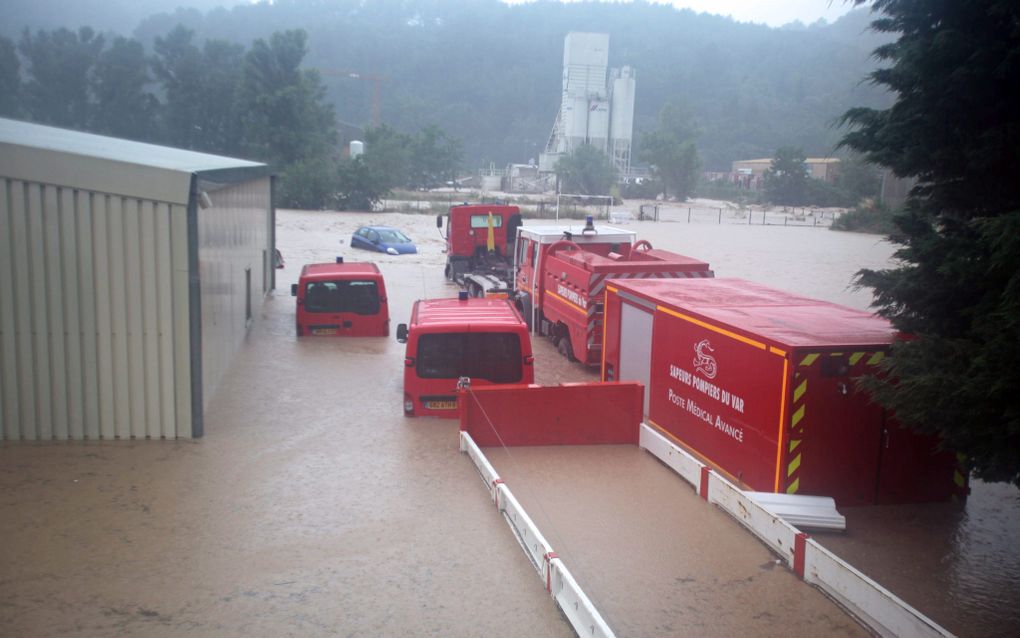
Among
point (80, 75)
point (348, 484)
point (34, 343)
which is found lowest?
point (348, 484)

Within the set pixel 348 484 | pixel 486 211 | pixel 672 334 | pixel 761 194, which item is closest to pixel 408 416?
pixel 348 484

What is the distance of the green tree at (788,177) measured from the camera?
307 feet

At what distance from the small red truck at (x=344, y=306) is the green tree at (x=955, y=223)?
40.2 ft

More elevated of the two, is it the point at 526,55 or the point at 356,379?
the point at 526,55

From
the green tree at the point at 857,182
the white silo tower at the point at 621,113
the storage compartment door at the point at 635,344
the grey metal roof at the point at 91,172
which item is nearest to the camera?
the grey metal roof at the point at 91,172

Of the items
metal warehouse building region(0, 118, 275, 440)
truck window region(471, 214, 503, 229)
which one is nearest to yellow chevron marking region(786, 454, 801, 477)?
metal warehouse building region(0, 118, 275, 440)

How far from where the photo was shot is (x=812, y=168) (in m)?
112

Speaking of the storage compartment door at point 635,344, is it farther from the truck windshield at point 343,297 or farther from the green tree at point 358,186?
the green tree at point 358,186

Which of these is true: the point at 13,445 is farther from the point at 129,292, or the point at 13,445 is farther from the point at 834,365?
the point at 834,365

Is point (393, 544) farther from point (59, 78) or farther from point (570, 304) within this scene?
point (59, 78)

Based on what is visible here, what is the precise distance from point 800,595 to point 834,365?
2.54 meters

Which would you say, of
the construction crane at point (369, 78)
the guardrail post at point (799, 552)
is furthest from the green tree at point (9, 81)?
the guardrail post at point (799, 552)

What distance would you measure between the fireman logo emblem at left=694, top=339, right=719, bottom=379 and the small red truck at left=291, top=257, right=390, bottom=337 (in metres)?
9.45

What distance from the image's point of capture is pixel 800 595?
7.40 meters
